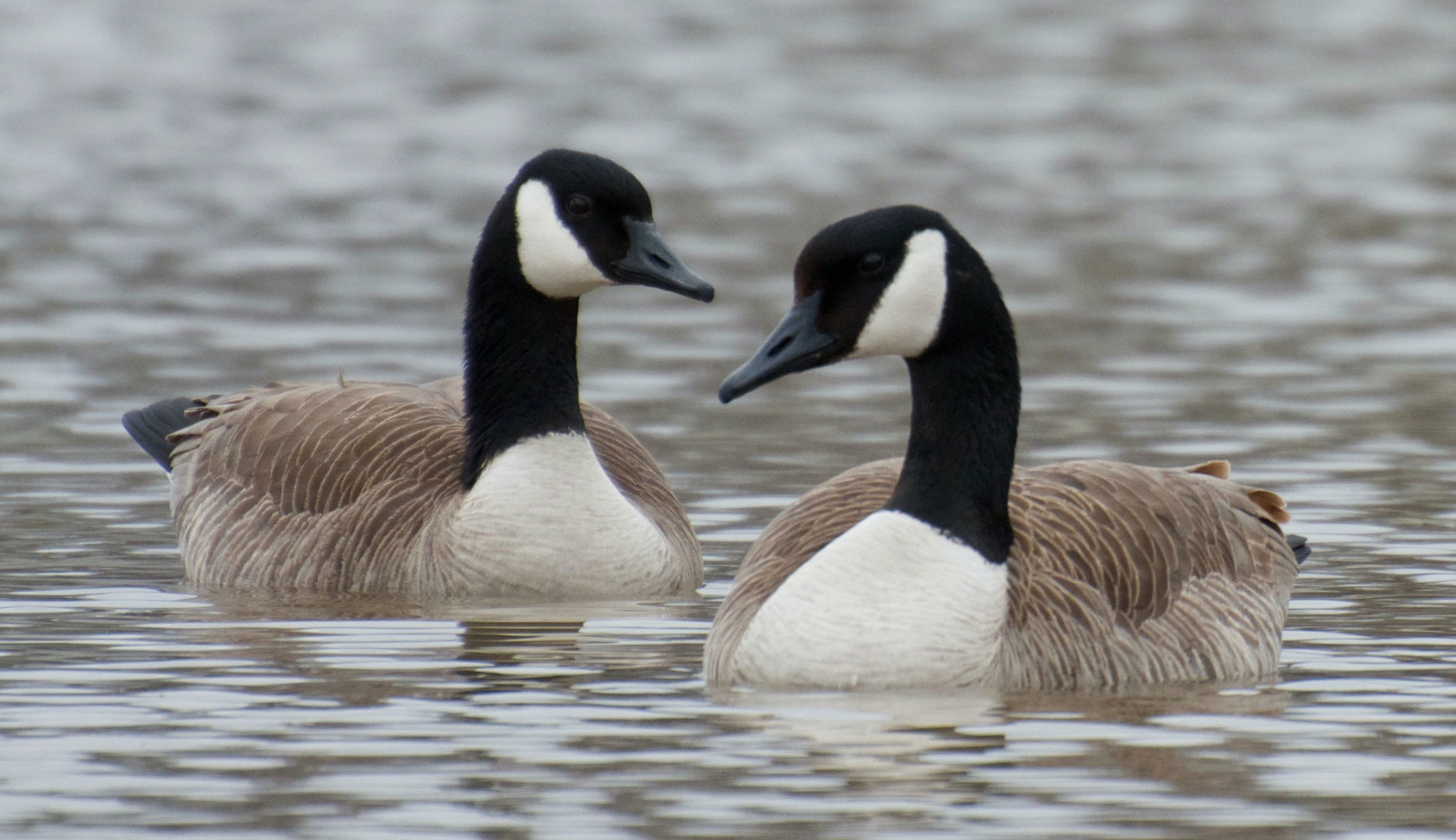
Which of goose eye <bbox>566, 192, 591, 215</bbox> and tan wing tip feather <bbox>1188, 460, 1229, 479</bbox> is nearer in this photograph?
tan wing tip feather <bbox>1188, 460, 1229, 479</bbox>

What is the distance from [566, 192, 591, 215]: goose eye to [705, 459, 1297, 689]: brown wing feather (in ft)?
7.55

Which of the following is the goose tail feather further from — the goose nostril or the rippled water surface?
the goose nostril

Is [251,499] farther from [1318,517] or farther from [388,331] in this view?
[388,331]

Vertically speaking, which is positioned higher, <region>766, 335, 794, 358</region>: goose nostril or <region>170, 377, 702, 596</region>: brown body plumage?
<region>766, 335, 794, 358</region>: goose nostril

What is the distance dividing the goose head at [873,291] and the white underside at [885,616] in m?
0.63

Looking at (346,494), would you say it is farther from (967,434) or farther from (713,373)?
(713,373)

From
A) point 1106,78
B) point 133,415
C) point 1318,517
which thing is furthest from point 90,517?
point 1106,78

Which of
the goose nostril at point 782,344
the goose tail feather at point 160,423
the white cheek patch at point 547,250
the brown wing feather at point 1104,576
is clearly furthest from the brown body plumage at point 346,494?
the goose nostril at point 782,344

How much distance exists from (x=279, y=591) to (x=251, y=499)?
2.04 ft

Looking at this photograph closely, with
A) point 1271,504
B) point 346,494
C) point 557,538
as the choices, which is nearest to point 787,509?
point 557,538

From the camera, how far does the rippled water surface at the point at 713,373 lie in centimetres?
890

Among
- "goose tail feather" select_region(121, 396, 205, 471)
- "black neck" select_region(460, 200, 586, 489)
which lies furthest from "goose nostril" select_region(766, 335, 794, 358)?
"goose tail feather" select_region(121, 396, 205, 471)

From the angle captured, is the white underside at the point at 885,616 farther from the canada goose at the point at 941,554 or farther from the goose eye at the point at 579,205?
the goose eye at the point at 579,205

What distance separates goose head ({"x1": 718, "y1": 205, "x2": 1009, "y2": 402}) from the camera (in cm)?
1006
